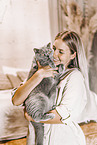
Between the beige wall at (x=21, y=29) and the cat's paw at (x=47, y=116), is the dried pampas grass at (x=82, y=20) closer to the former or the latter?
the beige wall at (x=21, y=29)

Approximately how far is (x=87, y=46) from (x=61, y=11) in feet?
1.17

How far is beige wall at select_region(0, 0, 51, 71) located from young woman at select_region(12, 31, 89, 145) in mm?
261

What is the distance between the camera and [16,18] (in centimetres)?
109

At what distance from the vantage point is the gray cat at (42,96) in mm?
818

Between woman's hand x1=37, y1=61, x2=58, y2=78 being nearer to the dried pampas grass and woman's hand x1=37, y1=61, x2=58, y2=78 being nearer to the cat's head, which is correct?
the cat's head

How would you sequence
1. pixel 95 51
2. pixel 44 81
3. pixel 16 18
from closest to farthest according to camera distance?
pixel 44 81
pixel 16 18
pixel 95 51

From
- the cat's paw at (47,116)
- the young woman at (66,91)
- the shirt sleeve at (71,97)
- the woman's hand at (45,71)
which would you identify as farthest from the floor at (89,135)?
the woman's hand at (45,71)

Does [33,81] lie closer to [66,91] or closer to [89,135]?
[66,91]

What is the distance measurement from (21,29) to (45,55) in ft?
1.41

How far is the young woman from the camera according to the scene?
0.85 meters

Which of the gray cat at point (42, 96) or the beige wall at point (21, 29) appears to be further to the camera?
the beige wall at point (21, 29)

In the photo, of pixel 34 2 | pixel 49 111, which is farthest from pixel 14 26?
pixel 49 111

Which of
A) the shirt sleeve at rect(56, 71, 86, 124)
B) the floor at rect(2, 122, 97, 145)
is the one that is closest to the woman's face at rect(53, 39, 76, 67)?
the shirt sleeve at rect(56, 71, 86, 124)

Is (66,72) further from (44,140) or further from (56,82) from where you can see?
(44,140)
